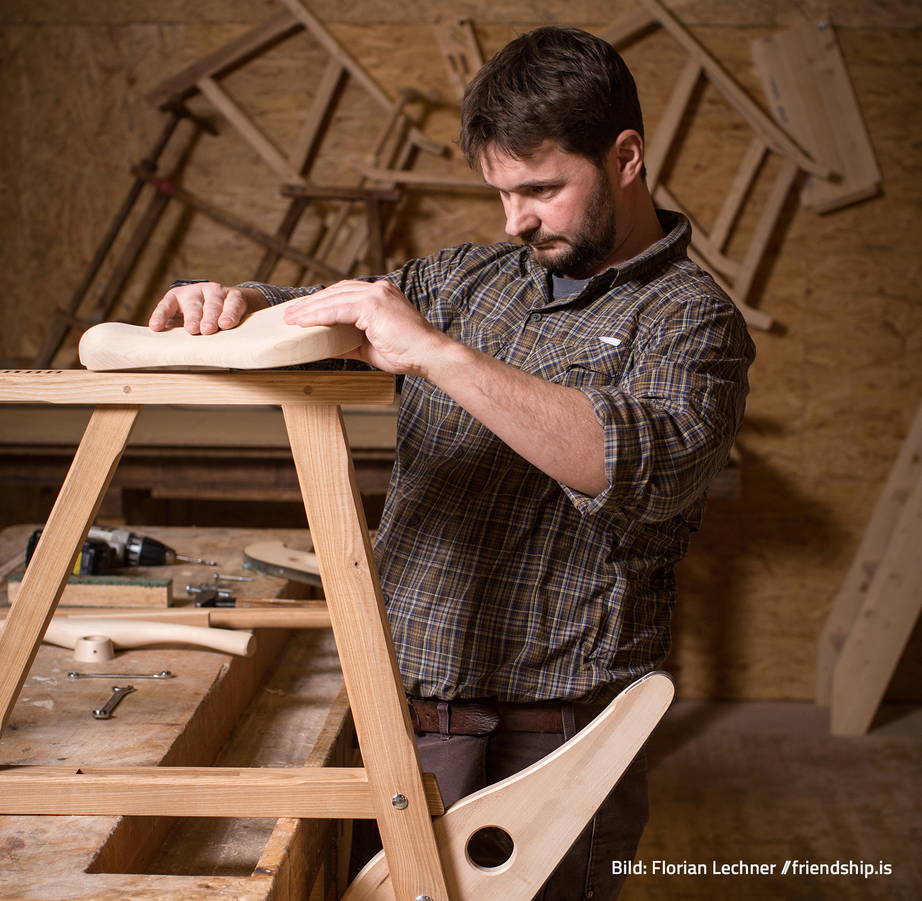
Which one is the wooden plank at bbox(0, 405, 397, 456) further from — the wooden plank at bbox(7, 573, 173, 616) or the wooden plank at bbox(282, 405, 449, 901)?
the wooden plank at bbox(282, 405, 449, 901)

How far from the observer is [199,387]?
1.37 m

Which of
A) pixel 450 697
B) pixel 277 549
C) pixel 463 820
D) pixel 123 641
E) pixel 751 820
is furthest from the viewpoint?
pixel 751 820

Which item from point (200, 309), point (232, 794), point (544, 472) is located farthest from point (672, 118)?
point (232, 794)

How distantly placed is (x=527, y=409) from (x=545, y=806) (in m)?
0.55

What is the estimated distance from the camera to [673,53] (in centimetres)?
452

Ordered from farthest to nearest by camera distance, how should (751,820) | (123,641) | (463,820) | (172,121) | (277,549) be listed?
(172,121) → (751,820) → (277,549) → (123,641) → (463,820)

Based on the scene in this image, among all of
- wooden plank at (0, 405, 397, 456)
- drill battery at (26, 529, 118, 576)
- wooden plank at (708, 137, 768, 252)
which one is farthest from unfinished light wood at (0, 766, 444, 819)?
wooden plank at (708, 137, 768, 252)

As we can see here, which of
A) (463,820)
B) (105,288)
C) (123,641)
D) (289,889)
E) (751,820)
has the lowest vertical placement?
(751,820)

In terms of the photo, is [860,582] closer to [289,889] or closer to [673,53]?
[673,53]

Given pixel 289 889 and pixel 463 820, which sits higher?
pixel 463 820

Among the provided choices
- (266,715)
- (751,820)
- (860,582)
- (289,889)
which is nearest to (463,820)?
(289,889)

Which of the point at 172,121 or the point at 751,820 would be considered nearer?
the point at 751,820

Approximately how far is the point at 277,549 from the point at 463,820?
4.60ft

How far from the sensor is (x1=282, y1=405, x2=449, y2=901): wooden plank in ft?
4.36
